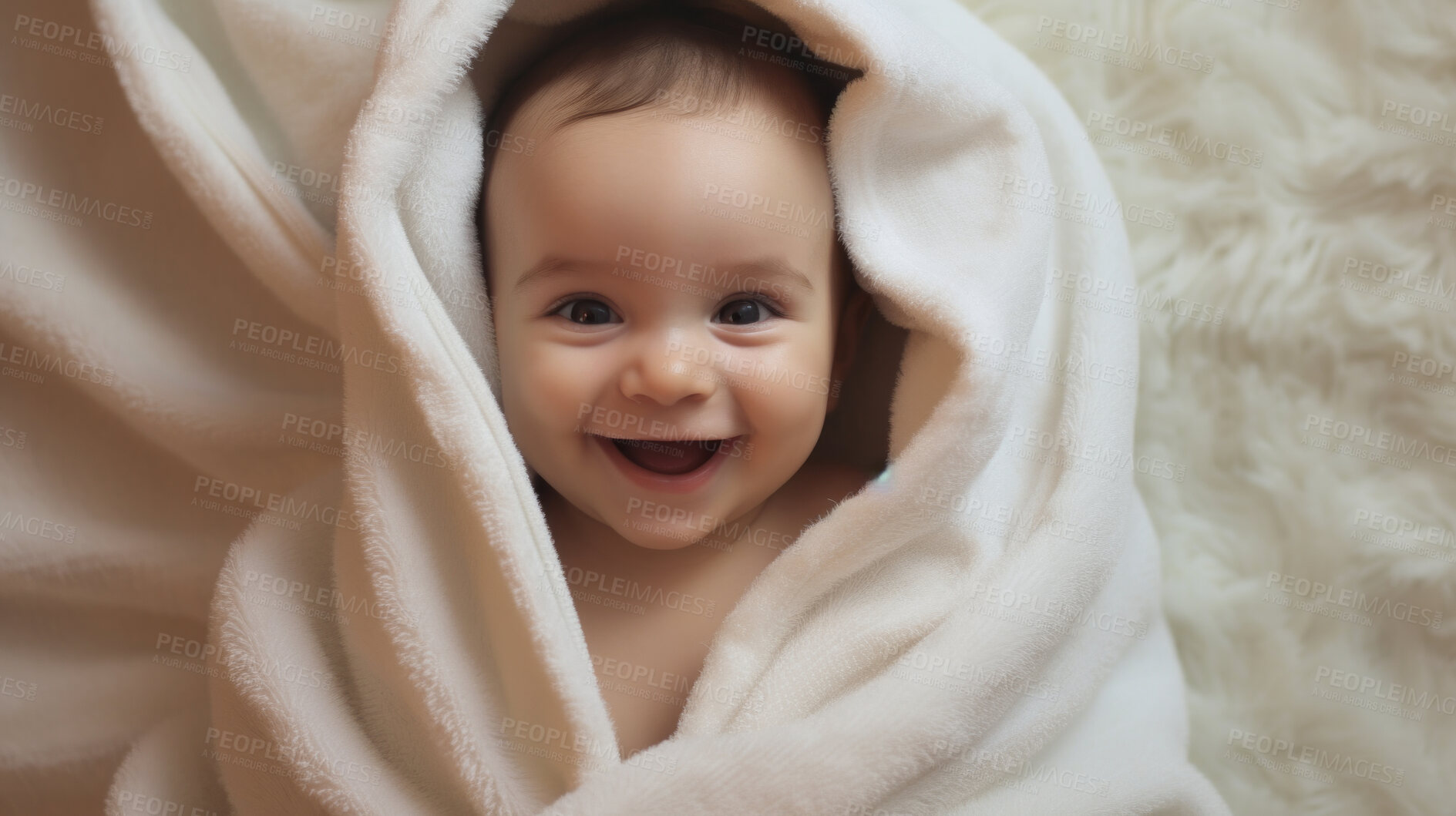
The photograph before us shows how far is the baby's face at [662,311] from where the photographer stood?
927mm

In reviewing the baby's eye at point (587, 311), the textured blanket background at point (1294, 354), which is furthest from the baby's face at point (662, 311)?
the textured blanket background at point (1294, 354)

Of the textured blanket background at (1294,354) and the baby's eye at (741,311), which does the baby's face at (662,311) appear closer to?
the baby's eye at (741,311)

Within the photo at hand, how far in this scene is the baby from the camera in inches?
36.7

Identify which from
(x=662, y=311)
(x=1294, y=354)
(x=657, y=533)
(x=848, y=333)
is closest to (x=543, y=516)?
(x=657, y=533)

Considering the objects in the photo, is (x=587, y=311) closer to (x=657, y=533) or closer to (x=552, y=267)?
(x=552, y=267)

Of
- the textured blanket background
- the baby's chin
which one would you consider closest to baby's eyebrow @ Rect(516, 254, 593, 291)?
the baby's chin

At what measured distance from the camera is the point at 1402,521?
3.68 ft

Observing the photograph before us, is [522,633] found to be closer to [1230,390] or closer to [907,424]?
[907,424]

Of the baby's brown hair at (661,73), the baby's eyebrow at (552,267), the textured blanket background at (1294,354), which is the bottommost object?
the textured blanket background at (1294,354)

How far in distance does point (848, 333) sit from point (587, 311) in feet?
0.99

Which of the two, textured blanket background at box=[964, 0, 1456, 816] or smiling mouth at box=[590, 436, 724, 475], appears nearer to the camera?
smiling mouth at box=[590, 436, 724, 475]

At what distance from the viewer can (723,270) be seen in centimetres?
94

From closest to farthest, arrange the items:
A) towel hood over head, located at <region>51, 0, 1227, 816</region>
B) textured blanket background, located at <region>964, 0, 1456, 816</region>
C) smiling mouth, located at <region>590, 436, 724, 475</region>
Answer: towel hood over head, located at <region>51, 0, 1227, 816</region>
smiling mouth, located at <region>590, 436, 724, 475</region>
textured blanket background, located at <region>964, 0, 1456, 816</region>

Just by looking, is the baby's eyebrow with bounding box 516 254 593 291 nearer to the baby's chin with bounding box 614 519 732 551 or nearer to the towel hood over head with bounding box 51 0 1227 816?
the towel hood over head with bounding box 51 0 1227 816
